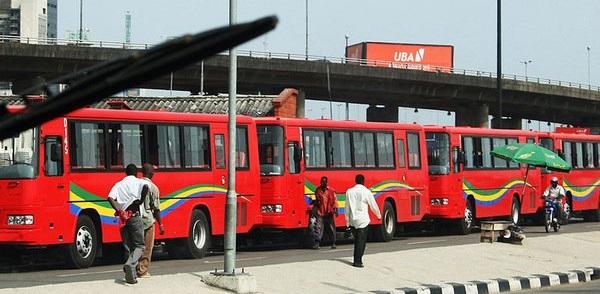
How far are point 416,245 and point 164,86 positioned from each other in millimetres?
45176

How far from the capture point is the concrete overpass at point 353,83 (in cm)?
6469

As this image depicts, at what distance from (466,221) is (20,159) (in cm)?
1694

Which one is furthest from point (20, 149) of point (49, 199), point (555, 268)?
point (555, 268)

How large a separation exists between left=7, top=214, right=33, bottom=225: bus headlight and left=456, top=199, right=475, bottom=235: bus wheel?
1638 cm

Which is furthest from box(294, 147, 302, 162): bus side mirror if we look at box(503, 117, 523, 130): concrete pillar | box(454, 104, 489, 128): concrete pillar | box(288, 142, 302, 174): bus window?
box(503, 117, 523, 130): concrete pillar

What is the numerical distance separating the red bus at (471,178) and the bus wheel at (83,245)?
14149 millimetres

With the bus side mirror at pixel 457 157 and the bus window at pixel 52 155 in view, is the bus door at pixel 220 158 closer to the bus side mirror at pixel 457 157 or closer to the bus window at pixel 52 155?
the bus window at pixel 52 155

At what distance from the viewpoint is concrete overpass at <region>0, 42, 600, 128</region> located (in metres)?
64.7

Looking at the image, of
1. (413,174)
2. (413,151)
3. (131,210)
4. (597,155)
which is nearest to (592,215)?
(597,155)

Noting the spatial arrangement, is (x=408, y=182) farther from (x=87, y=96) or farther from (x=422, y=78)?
(x=422, y=78)

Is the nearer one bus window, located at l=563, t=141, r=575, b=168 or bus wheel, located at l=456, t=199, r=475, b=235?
bus wheel, located at l=456, t=199, r=475, b=235

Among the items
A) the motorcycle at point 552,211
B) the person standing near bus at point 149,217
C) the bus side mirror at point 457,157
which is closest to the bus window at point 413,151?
the bus side mirror at point 457,157

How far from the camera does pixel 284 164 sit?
26109mm

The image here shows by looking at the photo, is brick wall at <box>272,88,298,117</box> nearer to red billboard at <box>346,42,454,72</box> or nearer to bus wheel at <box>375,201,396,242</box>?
bus wheel at <box>375,201,396,242</box>
